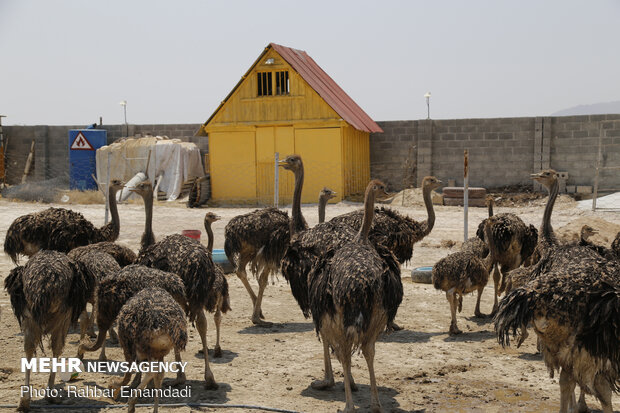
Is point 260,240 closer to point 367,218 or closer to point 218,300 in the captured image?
point 218,300

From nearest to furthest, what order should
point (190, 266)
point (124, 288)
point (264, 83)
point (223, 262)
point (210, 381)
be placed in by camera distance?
point (124, 288) → point (210, 381) → point (190, 266) → point (223, 262) → point (264, 83)

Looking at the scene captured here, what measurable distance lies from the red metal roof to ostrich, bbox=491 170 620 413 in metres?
16.8

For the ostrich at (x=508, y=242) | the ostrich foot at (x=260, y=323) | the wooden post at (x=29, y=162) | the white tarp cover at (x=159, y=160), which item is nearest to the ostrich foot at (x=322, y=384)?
the ostrich foot at (x=260, y=323)

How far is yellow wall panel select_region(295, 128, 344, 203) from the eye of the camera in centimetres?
2198

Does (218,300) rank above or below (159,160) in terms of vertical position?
below

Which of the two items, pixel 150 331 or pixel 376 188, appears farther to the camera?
pixel 376 188

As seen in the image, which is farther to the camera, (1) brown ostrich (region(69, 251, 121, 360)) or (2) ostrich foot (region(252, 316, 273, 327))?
(2) ostrich foot (region(252, 316, 273, 327))

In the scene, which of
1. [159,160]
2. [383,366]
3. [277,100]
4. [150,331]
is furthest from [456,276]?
[159,160]

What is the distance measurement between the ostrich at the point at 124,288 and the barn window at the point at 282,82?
56.0 ft

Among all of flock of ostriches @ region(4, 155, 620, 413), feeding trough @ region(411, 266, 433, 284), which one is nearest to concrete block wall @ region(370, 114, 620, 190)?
feeding trough @ region(411, 266, 433, 284)

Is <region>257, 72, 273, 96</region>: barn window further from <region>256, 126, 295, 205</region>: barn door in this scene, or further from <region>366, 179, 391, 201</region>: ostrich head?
<region>366, 179, 391, 201</region>: ostrich head

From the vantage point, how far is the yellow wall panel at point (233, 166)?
2280 cm

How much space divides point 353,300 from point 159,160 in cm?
1828

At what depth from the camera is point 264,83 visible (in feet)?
75.4
